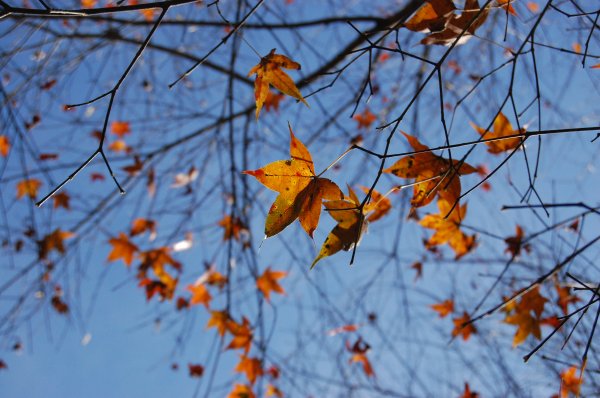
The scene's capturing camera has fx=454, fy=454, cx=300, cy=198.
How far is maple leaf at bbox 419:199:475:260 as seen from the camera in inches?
63.0

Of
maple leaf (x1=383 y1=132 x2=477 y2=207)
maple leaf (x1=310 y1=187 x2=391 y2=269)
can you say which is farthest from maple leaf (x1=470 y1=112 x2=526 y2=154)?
maple leaf (x1=310 y1=187 x2=391 y2=269)

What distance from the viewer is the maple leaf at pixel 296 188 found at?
1.00 metres

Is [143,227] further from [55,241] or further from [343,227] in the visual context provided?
[343,227]

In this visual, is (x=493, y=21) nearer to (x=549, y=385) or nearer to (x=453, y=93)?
(x=453, y=93)

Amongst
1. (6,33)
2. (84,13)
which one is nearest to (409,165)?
(84,13)

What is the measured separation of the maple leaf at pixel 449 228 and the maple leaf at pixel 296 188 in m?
0.64

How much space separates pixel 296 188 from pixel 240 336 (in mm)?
1774

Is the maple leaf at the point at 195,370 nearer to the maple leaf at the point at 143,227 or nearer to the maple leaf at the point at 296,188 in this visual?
the maple leaf at the point at 143,227

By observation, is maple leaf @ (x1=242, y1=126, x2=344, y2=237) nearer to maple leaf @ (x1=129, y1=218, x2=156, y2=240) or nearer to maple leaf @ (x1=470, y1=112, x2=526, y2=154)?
maple leaf @ (x1=470, y1=112, x2=526, y2=154)

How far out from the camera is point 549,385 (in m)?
2.71

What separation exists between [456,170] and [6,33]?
1.92 meters

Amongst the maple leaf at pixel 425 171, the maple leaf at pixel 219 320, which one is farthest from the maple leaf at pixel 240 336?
the maple leaf at pixel 425 171

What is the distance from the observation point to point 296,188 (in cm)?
104

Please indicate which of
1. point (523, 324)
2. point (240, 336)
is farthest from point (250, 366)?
point (523, 324)
